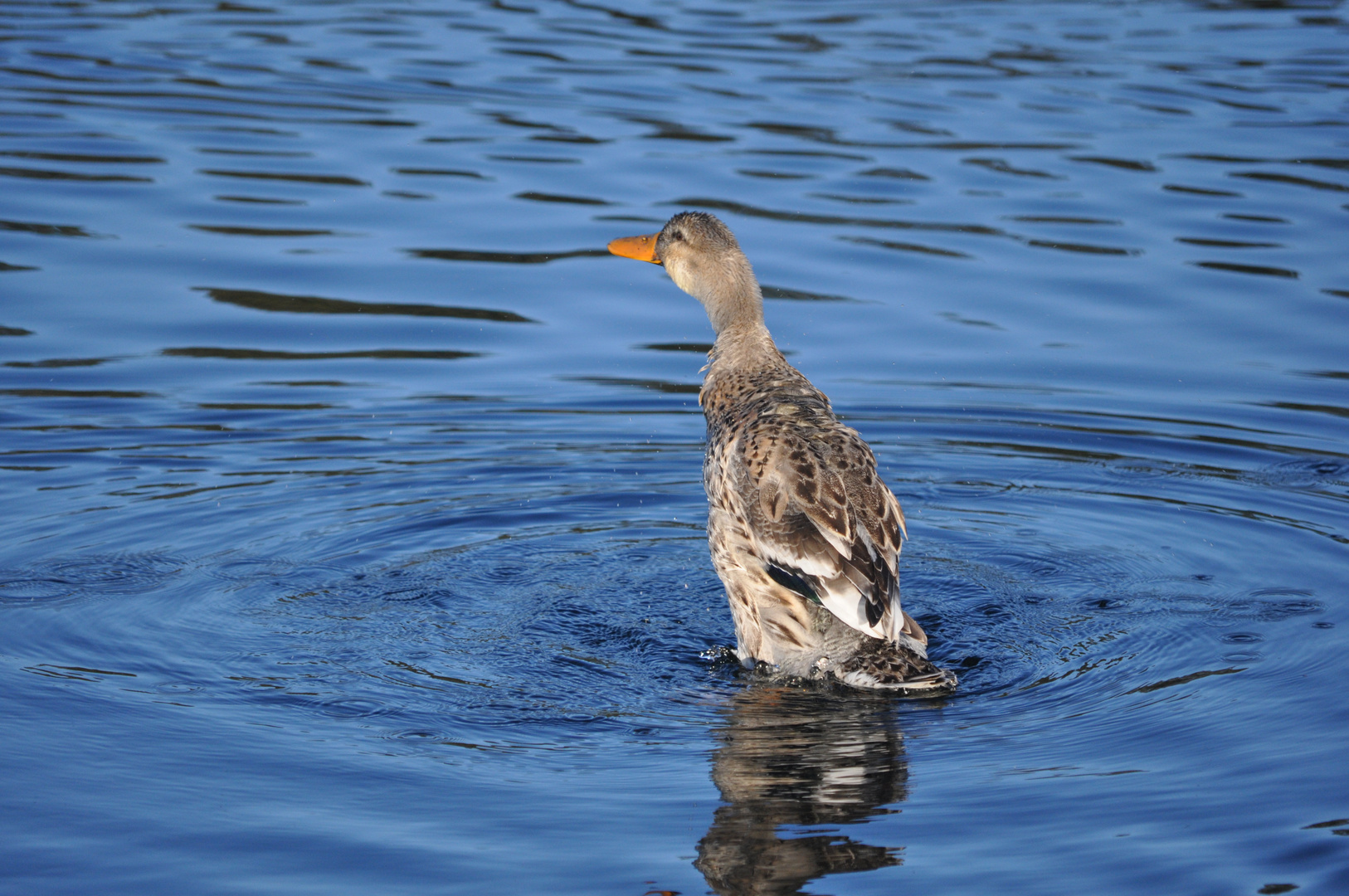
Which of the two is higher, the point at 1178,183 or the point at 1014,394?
the point at 1178,183

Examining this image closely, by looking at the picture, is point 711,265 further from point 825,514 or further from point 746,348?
point 825,514

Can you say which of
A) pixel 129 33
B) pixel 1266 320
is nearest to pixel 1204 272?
pixel 1266 320

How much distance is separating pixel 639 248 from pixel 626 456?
1.26m

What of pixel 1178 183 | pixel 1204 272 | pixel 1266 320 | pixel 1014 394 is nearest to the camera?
pixel 1014 394

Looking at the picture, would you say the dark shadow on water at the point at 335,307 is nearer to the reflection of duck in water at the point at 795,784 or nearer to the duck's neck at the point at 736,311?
the duck's neck at the point at 736,311

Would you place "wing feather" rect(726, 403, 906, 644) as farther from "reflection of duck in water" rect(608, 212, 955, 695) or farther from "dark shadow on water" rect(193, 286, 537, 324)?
"dark shadow on water" rect(193, 286, 537, 324)

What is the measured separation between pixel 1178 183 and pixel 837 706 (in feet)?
29.8

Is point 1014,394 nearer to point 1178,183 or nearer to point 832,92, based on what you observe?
point 1178,183

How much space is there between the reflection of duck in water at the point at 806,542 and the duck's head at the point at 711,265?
537 mm

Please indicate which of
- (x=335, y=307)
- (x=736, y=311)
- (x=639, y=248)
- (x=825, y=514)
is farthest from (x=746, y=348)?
(x=335, y=307)

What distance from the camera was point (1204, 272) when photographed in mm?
11344

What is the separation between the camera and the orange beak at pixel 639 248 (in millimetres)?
7785

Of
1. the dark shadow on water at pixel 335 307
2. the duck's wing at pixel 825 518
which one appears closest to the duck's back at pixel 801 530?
the duck's wing at pixel 825 518

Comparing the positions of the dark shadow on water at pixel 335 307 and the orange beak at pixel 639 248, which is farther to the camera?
the dark shadow on water at pixel 335 307
